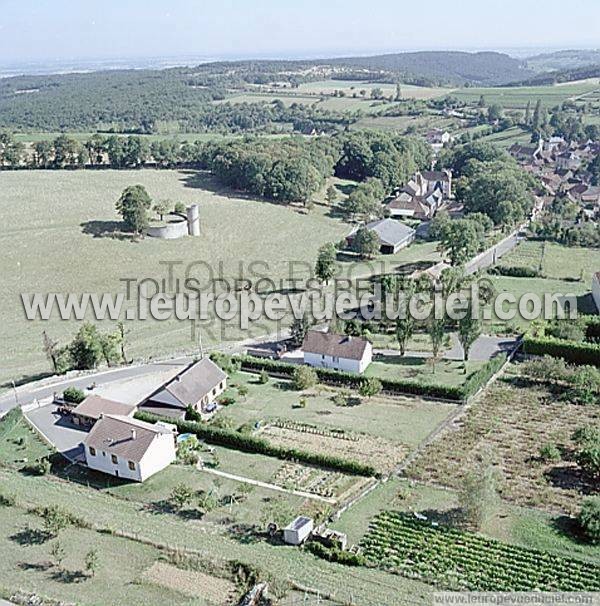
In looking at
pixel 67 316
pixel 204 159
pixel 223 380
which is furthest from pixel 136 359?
pixel 204 159

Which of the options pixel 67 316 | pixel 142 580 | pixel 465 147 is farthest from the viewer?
pixel 465 147

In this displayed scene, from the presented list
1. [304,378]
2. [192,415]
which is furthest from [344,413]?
[192,415]

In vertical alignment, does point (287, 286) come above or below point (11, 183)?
below

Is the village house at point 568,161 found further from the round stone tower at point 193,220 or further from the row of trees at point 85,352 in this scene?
the row of trees at point 85,352

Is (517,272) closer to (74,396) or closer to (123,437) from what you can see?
(74,396)

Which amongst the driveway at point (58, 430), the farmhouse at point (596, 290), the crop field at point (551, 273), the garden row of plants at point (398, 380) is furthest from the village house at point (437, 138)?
the driveway at point (58, 430)

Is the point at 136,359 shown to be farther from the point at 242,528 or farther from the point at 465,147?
the point at 465,147

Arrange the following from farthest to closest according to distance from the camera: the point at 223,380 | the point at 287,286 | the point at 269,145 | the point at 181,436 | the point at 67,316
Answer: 1. the point at 269,145
2. the point at 287,286
3. the point at 67,316
4. the point at 223,380
5. the point at 181,436
